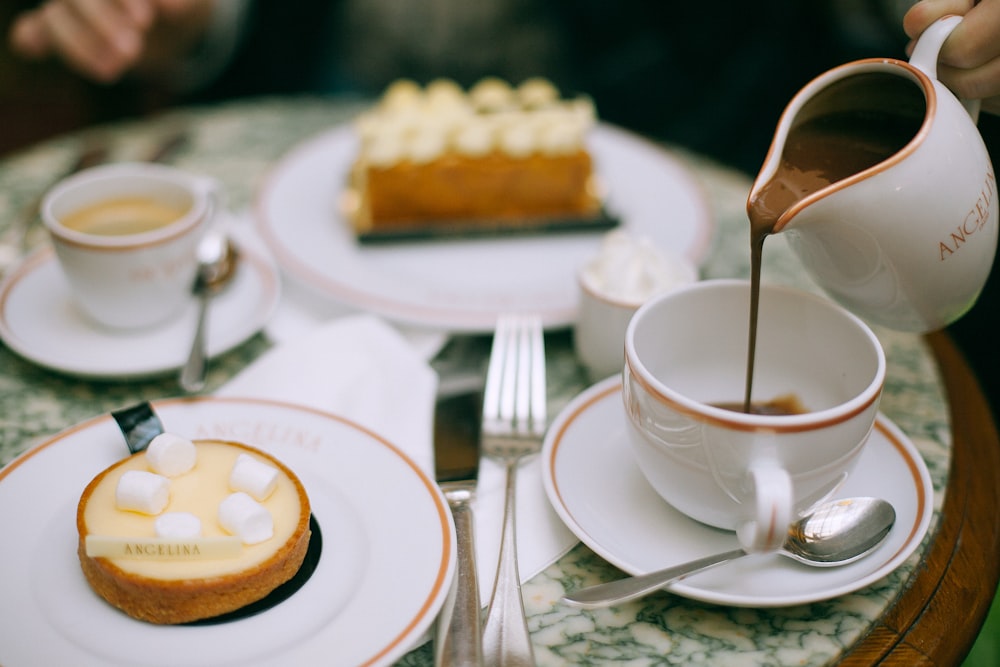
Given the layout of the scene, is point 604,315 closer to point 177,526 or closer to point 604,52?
point 177,526

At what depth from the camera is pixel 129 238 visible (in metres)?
1.13

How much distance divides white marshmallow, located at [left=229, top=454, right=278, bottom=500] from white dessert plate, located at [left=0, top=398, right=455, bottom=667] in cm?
7

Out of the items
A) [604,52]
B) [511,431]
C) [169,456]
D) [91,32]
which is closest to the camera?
[169,456]

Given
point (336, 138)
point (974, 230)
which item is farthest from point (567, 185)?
point (974, 230)

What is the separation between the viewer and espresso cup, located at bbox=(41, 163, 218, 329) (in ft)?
3.69

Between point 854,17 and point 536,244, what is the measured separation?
179 centimetres

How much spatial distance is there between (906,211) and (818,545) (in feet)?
1.12

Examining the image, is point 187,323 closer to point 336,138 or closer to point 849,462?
point 336,138

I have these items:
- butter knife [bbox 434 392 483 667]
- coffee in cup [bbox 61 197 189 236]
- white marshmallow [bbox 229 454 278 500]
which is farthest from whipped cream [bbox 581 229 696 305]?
coffee in cup [bbox 61 197 189 236]

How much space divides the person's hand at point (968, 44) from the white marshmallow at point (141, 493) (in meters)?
0.93

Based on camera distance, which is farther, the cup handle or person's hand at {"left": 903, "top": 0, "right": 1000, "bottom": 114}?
person's hand at {"left": 903, "top": 0, "right": 1000, "bottom": 114}

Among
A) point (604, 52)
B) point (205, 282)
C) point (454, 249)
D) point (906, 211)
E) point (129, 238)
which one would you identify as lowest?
point (604, 52)

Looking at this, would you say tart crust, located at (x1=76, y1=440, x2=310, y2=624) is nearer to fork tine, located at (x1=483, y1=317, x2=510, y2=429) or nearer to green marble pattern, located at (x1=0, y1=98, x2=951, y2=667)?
green marble pattern, located at (x1=0, y1=98, x2=951, y2=667)

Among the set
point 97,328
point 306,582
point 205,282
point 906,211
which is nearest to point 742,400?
point 906,211
